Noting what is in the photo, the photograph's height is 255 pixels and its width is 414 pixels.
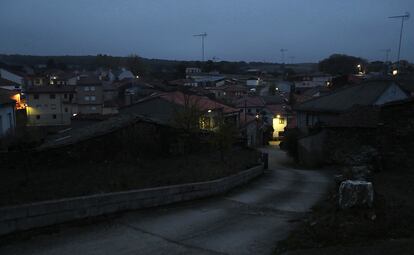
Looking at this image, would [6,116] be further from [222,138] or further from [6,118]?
[222,138]

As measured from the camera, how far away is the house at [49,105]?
62406mm

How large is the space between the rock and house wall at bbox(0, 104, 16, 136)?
77.3ft

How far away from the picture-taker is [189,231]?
885cm

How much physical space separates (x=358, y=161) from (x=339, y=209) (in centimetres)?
1036

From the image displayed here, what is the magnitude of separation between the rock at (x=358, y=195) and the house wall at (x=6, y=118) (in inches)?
928

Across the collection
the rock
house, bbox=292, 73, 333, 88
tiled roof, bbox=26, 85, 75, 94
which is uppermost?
house, bbox=292, 73, 333, 88

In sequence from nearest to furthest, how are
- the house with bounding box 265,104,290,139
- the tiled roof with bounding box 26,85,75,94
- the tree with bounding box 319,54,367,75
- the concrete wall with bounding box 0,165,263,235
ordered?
the concrete wall with bounding box 0,165,263,235, the house with bounding box 265,104,290,139, the tiled roof with bounding box 26,85,75,94, the tree with bounding box 319,54,367,75

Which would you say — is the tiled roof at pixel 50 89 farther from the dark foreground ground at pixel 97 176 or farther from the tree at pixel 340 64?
the tree at pixel 340 64

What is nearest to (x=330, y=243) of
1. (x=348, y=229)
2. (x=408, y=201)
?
(x=348, y=229)

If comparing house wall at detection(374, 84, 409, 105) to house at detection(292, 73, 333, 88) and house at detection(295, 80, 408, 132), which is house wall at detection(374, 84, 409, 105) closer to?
house at detection(295, 80, 408, 132)

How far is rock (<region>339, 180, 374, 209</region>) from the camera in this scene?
335 inches

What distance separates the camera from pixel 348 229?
7758mm

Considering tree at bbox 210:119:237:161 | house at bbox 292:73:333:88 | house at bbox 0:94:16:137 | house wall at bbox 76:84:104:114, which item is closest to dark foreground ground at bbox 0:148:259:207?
tree at bbox 210:119:237:161

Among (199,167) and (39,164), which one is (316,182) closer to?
(199,167)
